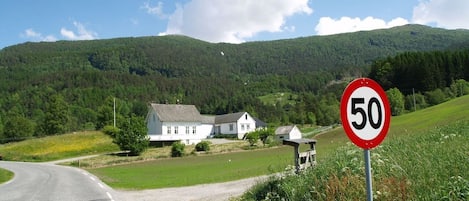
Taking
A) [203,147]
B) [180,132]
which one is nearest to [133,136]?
[203,147]

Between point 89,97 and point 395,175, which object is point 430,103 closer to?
point 395,175

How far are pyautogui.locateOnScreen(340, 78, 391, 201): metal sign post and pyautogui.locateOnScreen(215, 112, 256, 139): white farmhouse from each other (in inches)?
3795

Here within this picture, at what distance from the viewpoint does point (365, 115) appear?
5148 millimetres

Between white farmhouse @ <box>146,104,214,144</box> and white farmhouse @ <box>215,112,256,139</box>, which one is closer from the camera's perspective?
white farmhouse @ <box>146,104,214,144</box>

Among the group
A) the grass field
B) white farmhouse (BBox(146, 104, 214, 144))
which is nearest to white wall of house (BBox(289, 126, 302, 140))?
white farmhouse (BBox(146, 104, 214, 144))

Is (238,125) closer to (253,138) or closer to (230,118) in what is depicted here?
(230,118)

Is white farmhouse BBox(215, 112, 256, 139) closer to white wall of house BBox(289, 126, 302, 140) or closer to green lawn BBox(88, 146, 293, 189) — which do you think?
white wall of house BBox(289, 126, 302, 140)

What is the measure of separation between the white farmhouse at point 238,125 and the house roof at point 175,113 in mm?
13697

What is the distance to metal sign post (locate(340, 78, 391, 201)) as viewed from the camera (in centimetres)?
510

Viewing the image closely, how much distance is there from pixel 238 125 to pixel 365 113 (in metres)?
98.0

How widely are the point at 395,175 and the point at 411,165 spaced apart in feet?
1.26

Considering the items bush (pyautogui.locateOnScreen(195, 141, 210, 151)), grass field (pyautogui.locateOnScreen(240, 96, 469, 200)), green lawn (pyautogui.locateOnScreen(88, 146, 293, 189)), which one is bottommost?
green lawn (pyautogui.locateOnScreen(88, 146, 293, 189))

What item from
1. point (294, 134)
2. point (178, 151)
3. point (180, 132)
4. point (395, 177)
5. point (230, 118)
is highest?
point (230, 118)

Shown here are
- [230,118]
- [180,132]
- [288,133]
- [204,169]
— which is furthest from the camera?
[230,118]
